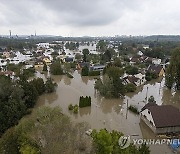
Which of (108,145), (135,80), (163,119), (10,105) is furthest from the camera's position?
(135,80)

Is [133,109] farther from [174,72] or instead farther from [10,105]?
[10,105]

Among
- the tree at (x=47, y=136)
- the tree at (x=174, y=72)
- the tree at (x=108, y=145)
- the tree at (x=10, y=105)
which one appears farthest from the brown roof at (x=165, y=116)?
the tree at (x=174, y=72)

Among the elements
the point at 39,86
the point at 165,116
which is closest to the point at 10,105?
the point at 39,86

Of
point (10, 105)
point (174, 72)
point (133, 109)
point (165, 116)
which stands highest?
point (174, 72)

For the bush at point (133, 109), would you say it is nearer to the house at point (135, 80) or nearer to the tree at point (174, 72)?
the tree at point (174, 72)

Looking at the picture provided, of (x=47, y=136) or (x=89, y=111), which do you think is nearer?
(x=47, y=136)

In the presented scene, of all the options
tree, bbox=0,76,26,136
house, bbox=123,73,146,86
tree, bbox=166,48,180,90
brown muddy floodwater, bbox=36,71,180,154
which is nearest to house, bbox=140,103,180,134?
brown muddy floodwater, bbox=36,71,180,154

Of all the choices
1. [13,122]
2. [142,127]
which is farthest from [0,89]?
[142,127]
